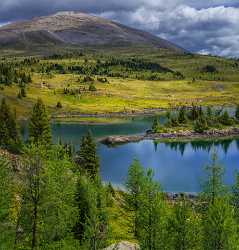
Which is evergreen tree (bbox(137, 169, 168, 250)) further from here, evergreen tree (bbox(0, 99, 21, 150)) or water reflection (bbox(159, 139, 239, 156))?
water reflection (bbox(159, 139, 239, 156))

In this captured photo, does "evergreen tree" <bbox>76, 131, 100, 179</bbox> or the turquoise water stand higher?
"evergreen tree" <bbox>76, 131, 100, 179</bbox>

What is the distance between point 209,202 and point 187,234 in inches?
543

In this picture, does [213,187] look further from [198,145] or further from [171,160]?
[198,145]

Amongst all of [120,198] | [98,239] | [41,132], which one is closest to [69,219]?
[98,239]

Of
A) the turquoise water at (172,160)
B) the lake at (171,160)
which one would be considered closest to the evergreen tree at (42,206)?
the lake at (171,160)

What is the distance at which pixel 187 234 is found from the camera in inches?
2244

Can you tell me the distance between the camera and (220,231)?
2211 inches

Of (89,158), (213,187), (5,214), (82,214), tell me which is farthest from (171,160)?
(5,214)

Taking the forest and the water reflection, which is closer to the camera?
the forest

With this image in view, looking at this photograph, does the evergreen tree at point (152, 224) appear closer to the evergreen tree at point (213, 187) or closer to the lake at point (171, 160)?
the evergreen tree at point (213, 187)

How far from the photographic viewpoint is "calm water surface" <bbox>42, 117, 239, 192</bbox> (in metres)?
136

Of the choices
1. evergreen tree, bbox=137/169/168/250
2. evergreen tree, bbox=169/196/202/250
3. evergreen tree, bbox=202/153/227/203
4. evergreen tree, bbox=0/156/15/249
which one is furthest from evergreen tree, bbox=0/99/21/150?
evergreen tree, bbox=169/196/202/250

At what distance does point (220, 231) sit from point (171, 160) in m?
113

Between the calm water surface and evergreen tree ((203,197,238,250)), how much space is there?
67973mm
